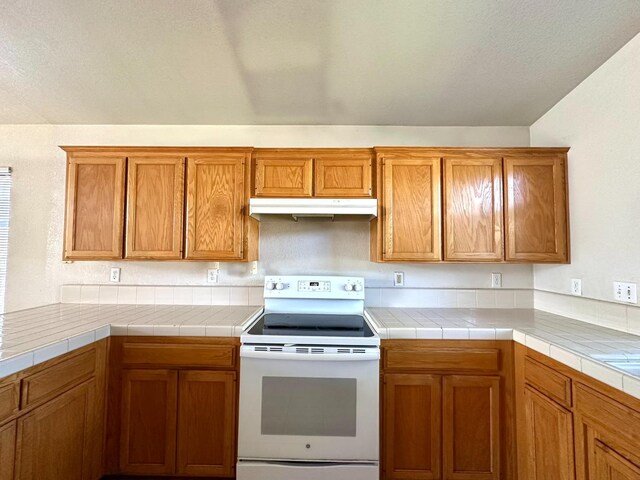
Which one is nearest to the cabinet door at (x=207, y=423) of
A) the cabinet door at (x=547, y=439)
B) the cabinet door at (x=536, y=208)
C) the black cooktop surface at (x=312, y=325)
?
the black cooktop surface at (x=312, y=325)

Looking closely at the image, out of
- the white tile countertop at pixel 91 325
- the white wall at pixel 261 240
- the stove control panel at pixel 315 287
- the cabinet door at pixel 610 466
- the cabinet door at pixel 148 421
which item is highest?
the white wall at pixel 261 240

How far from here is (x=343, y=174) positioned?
2158 millimetres

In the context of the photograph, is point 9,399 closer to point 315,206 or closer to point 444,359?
point 315,206

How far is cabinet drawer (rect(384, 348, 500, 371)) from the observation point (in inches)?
67.6

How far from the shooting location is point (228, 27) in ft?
4.73

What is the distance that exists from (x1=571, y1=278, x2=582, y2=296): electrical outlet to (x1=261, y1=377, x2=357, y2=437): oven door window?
60.6 inches

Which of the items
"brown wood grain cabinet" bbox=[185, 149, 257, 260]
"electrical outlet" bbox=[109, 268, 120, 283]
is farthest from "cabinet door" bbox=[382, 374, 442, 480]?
"electrical outlet" bbox=[109, 268, 120, 283]

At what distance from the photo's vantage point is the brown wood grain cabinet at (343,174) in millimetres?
2143

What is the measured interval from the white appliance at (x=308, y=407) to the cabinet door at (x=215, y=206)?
2.28 ft

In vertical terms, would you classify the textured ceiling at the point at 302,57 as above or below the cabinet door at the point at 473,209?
above

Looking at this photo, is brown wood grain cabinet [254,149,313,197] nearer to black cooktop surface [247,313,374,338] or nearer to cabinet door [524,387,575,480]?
black cooktop surface [247,313,374,338]

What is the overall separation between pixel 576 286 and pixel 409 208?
3.81 feet

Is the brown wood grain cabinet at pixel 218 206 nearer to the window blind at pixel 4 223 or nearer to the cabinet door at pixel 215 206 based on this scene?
the cabinet door at pixel 215 206

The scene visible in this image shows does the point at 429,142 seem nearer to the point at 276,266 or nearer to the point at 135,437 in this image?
the point at 276,266
